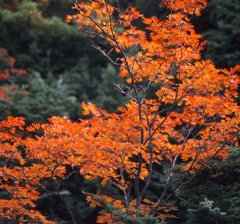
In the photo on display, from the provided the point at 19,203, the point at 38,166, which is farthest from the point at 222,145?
the point at 19,203

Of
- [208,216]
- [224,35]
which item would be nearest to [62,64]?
[224,35]

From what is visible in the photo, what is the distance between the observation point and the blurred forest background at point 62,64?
1238 centimetres

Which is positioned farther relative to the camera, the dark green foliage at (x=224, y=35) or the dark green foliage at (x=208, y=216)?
the dark green foliage at (x=224, y=35)

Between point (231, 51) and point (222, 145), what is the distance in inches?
287

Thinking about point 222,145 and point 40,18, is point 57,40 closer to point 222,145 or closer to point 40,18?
point 40,18

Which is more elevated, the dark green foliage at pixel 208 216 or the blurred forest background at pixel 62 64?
the blurred forest background at pixel 62 64

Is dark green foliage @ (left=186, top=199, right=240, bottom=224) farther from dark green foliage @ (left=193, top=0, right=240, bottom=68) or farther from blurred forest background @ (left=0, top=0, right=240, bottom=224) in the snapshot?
dark green foliage @ (left=193, top=0, right=240, bottom=68)

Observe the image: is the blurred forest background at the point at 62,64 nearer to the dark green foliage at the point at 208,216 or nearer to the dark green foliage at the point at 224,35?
the dark green foliage at the point at 224,35

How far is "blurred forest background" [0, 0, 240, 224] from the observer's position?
40.6 feet

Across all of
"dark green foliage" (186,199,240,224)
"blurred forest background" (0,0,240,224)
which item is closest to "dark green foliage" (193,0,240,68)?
"blurred forest background" (0,0,240,224)

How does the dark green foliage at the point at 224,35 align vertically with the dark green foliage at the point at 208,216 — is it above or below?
above

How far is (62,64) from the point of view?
16.2 meters

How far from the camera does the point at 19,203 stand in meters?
6.36

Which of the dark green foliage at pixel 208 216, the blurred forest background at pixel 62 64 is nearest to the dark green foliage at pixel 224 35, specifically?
the blurred forest background at pixel 62 64
